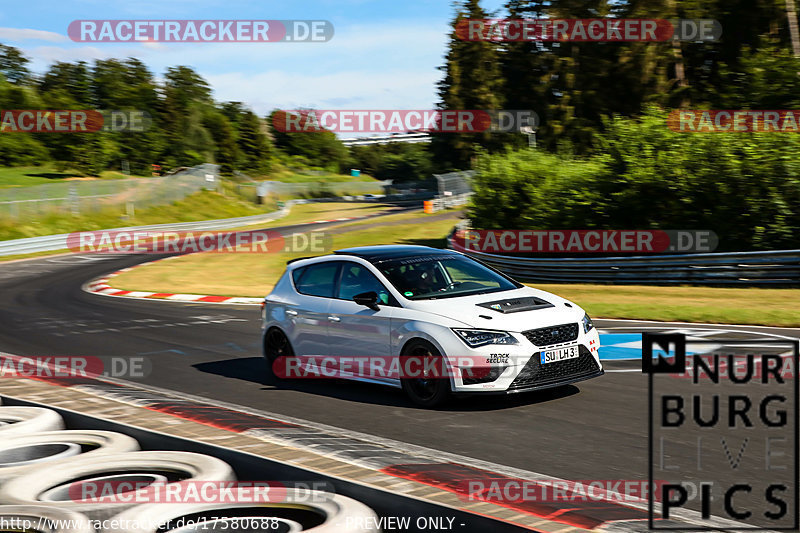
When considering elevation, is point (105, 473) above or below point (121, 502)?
below

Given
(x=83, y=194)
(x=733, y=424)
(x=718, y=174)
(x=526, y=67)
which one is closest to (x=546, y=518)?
(x=733, y=424)

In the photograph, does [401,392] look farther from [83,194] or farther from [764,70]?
[83,194]

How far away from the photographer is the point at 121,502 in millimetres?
4797

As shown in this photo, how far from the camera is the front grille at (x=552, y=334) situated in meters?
8.05

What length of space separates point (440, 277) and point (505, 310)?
1216 millimetres

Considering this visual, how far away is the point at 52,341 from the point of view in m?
14.2

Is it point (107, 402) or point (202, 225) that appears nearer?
point (107, 402)

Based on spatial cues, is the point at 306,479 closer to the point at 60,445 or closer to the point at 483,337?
the point at 60,445

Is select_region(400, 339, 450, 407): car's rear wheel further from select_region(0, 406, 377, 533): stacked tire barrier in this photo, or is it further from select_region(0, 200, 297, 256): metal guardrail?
select_region(0, 200, 297, 256): metal guardrail

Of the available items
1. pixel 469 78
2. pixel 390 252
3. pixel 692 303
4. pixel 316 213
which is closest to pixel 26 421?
pixel 390 252

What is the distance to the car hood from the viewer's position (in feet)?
26.7

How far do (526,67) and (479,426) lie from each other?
62.3m

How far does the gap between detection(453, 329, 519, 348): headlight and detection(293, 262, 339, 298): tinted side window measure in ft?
7.26

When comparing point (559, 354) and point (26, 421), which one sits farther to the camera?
point (559, 354)
